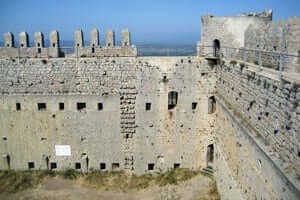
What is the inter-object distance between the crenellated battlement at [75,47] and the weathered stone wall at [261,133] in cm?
560

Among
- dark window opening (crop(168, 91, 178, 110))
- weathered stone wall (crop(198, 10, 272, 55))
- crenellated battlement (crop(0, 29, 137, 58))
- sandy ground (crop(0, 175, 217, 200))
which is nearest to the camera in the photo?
sandy ground (crop(0, 175, 217, 200))

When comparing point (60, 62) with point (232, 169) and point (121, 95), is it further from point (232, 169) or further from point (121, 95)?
point (232, 169)

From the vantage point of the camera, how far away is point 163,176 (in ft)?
47.9

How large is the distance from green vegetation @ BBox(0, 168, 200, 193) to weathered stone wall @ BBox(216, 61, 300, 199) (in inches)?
134

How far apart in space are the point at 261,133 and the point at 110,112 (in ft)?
28.2

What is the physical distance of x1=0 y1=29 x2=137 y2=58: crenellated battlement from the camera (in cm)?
1476

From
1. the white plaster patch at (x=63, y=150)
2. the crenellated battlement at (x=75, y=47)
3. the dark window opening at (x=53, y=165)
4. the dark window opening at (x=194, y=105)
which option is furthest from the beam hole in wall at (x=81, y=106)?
the dark window opening at (x=194, y=105)

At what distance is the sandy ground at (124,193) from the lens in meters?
13.2

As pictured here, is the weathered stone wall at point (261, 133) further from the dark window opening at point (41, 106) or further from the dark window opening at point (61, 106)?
the dark window opening at point (41, 106)

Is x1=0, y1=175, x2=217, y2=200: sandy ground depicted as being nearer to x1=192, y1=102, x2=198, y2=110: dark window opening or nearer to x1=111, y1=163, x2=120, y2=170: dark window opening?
x1=111, y1=163, x2=120, y2=170: dark window opening

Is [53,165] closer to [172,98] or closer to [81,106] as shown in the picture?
[81,106]

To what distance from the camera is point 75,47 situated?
15008 millimetres

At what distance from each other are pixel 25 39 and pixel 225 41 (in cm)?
980

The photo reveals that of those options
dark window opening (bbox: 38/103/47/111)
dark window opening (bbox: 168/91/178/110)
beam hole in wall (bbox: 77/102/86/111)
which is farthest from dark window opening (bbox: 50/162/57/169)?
dark window opening (bbox: 168/91/178/110)
